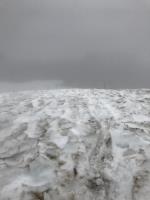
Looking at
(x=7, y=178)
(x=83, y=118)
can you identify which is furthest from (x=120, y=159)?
(x=7, y=178)

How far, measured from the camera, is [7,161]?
14.5 feet

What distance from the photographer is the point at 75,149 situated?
14.7 ft

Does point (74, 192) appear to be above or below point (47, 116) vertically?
below

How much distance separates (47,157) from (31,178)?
18.2 inches

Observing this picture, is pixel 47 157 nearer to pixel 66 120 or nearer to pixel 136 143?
pixel 66 120

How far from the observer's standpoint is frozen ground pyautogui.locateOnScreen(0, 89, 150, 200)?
12.8ft

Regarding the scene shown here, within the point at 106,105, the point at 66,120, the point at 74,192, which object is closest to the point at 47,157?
the point at 74,192

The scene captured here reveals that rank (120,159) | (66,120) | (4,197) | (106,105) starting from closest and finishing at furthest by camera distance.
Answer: (4,197) < (120,159) < (66,120) < (106,105)

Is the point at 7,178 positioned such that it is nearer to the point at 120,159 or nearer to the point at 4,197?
the point at 4,197

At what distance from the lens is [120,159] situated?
14.3 feet

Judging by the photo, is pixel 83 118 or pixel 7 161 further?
pixel 83 118

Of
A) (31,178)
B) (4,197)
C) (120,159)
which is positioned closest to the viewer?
(4,197)

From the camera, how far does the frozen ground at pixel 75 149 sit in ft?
12.8

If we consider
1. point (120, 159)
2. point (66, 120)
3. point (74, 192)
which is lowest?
point (74, 192)
